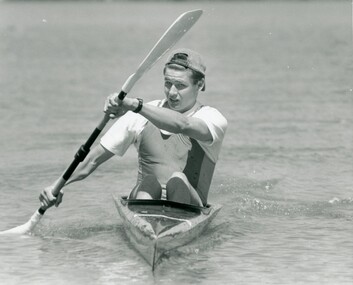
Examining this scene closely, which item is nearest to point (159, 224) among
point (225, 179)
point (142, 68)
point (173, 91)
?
point (173, 91)

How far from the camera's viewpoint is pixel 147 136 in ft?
30.8

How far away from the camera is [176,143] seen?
30.8ft

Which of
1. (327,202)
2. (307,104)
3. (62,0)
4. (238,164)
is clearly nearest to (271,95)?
(307,104)

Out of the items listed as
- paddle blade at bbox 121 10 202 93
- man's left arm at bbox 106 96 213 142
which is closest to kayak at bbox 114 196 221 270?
man's left arm at bbox 106 96 213 142

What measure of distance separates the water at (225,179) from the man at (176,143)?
531 mm

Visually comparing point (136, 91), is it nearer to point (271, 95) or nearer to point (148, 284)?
point (271, 95)

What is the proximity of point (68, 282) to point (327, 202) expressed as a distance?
4001 mm

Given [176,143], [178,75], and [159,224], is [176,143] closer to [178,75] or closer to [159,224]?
[178,75]

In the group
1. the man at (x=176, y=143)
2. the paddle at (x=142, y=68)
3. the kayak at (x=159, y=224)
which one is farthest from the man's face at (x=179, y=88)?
the kayak at (x=159, y=224)

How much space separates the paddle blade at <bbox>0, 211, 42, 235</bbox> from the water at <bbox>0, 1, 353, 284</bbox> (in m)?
0.09

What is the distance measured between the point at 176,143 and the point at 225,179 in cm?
358

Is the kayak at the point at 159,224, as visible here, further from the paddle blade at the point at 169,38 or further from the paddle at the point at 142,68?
the paddle blade at the point at 169,38

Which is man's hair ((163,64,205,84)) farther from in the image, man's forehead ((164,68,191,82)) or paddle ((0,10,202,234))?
paddle ((0,10,202,234))

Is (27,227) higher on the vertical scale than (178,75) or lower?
lower
